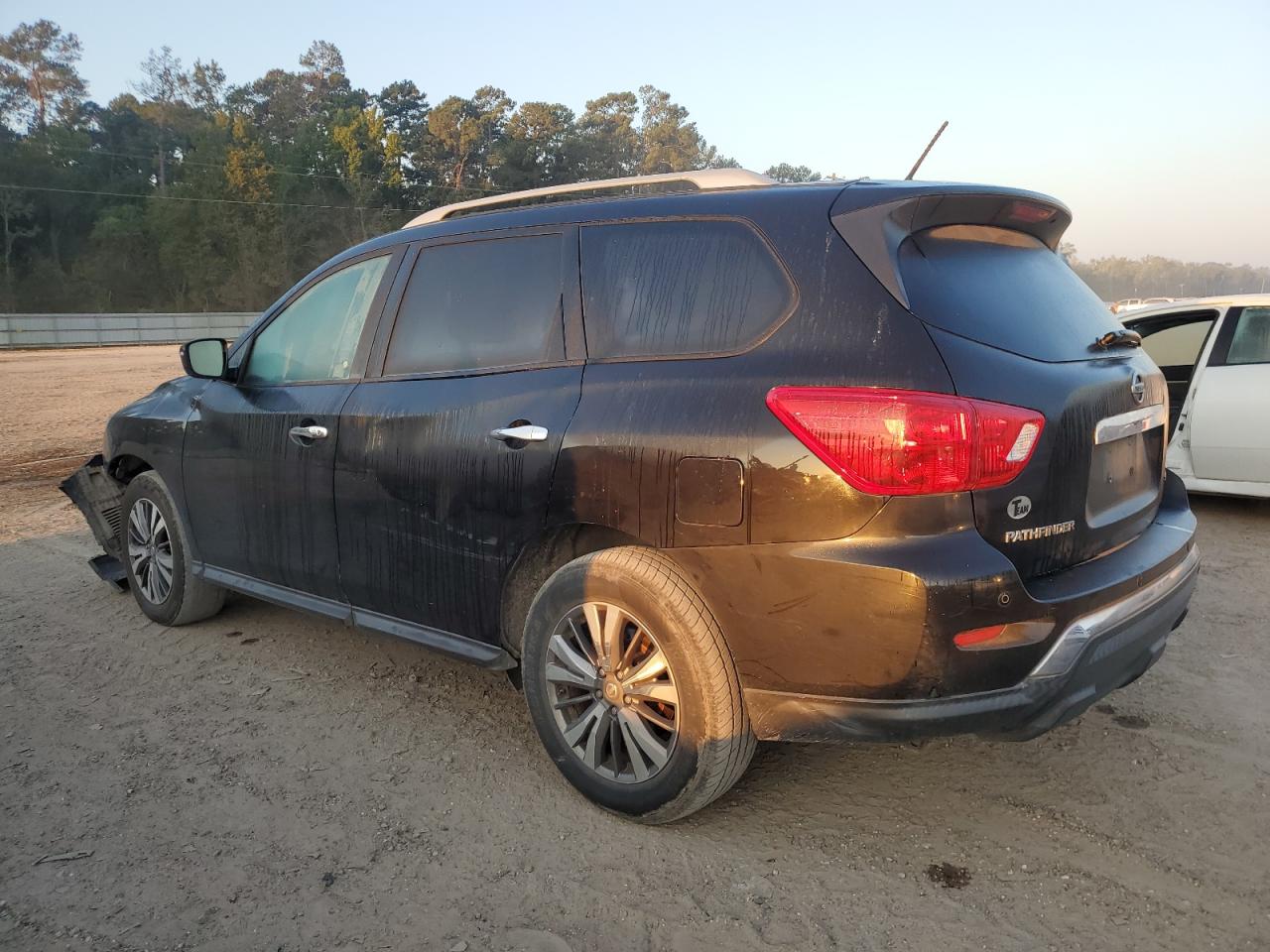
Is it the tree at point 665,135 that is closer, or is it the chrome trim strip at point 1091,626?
the chrome trim strip at point 1091,626

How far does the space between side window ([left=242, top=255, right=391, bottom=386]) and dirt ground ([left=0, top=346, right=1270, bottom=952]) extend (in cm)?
134

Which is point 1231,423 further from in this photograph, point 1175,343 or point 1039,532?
point 1039,532

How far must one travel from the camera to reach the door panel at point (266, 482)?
149 inches

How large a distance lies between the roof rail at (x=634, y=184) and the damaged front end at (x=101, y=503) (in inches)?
104

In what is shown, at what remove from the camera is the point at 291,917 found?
2.51m

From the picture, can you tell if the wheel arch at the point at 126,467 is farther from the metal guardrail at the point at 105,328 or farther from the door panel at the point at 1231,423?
the metal guardrail at the point at 105,328

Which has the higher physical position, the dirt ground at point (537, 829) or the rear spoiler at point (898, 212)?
the rear spoiler at point (898, 212)

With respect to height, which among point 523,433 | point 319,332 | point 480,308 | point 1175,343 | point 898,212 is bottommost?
point 1175,343

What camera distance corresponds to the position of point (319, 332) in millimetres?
4043

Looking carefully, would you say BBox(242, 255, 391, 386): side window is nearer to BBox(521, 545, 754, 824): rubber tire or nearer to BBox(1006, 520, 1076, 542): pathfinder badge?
BBox(521, 545, 754, 824): rubber tire

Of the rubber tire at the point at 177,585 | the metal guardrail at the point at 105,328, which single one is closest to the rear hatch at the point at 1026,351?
the rubber tire at the point at 177,585

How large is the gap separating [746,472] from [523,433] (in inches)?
33.2

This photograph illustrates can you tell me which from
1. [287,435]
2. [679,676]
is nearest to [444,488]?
[287,435]

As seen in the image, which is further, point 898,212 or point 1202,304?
point 1202,304
